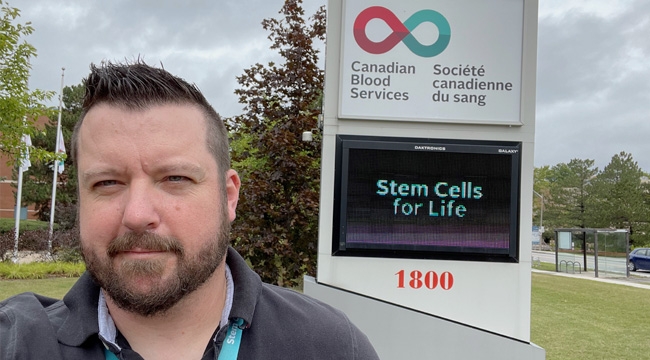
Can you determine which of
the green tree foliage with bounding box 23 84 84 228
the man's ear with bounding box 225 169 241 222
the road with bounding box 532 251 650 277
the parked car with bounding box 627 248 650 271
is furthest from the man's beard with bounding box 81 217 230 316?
the green tree foliage with bounding box 23 84 84 228

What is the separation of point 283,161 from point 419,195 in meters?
4.68

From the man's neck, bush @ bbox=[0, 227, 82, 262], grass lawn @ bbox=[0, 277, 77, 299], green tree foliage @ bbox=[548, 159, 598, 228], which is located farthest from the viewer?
green tree foliage @ bbox=[548, 159, 598, 228]

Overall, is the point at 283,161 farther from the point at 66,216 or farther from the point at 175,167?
the point at 66,216

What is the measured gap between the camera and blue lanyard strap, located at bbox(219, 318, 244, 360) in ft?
5.24

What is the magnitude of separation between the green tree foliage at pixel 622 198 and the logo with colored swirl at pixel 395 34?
5492cm

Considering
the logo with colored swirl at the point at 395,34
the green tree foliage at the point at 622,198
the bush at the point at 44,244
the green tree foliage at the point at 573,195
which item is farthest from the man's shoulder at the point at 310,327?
the green tree foliage at the point at 573,195

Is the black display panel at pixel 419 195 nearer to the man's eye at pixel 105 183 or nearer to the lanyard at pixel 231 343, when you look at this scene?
the lanyard at pixel 231 343

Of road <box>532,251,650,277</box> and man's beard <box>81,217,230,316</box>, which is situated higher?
man's beard <box>81,217,230,316</box>

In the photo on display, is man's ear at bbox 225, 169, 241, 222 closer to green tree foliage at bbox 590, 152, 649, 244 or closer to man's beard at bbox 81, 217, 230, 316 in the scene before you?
man's beard at bbox 81, 217, 230, 316

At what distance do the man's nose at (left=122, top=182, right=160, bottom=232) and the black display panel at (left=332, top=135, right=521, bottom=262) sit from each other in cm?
382

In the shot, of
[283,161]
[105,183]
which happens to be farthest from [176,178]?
[283,161]

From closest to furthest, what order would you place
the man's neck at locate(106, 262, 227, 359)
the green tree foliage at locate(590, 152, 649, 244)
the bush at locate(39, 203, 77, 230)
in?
the man's neck at locate(106, 262, 227, 359) < the bush at locate(39, 203, 77, 230) < the green tree foliage at locate(590, 152, 649, 244)

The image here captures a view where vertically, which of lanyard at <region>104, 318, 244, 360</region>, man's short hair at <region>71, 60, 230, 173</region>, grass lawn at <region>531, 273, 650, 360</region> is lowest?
grass lawn at <region>531, 273, 650, 360</region>

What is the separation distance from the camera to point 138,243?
1537 millimetres
